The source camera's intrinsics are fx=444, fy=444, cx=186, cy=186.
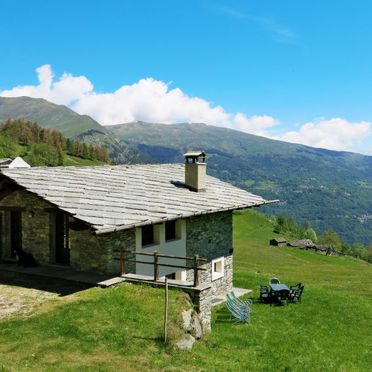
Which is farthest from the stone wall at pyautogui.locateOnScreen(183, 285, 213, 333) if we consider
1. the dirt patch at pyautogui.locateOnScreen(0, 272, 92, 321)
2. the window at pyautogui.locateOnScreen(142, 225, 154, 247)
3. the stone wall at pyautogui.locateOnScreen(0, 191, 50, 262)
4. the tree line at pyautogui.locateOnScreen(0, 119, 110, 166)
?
the tree line at pyautogui.locateOnScreen(0, 119, 110, 166)

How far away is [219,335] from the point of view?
16609mm

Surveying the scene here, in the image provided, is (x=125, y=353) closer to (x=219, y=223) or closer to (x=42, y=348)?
(x=42, y=348)

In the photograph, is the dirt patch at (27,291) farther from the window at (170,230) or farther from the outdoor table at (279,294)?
the outdoor table at (279,294)

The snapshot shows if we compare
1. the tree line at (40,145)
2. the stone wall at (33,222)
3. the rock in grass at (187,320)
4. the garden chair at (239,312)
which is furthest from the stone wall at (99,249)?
the tree line at (40,145)

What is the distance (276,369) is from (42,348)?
6.98m

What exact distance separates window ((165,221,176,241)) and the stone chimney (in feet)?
11.8

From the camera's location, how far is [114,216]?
664 inches

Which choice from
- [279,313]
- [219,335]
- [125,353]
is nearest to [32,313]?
[125,353]

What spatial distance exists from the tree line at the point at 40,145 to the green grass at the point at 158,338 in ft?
378

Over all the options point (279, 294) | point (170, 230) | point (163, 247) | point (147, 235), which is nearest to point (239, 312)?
point (163, 247)

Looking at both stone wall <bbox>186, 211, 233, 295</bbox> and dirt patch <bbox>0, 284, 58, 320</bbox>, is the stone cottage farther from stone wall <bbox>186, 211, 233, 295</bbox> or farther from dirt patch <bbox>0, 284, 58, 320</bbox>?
dirt patch <bbox>0, 284, 58, 320</bbox>

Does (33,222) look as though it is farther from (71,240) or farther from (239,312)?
(239,312)

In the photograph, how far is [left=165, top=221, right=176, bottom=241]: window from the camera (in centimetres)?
2097

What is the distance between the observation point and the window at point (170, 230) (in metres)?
21.0
